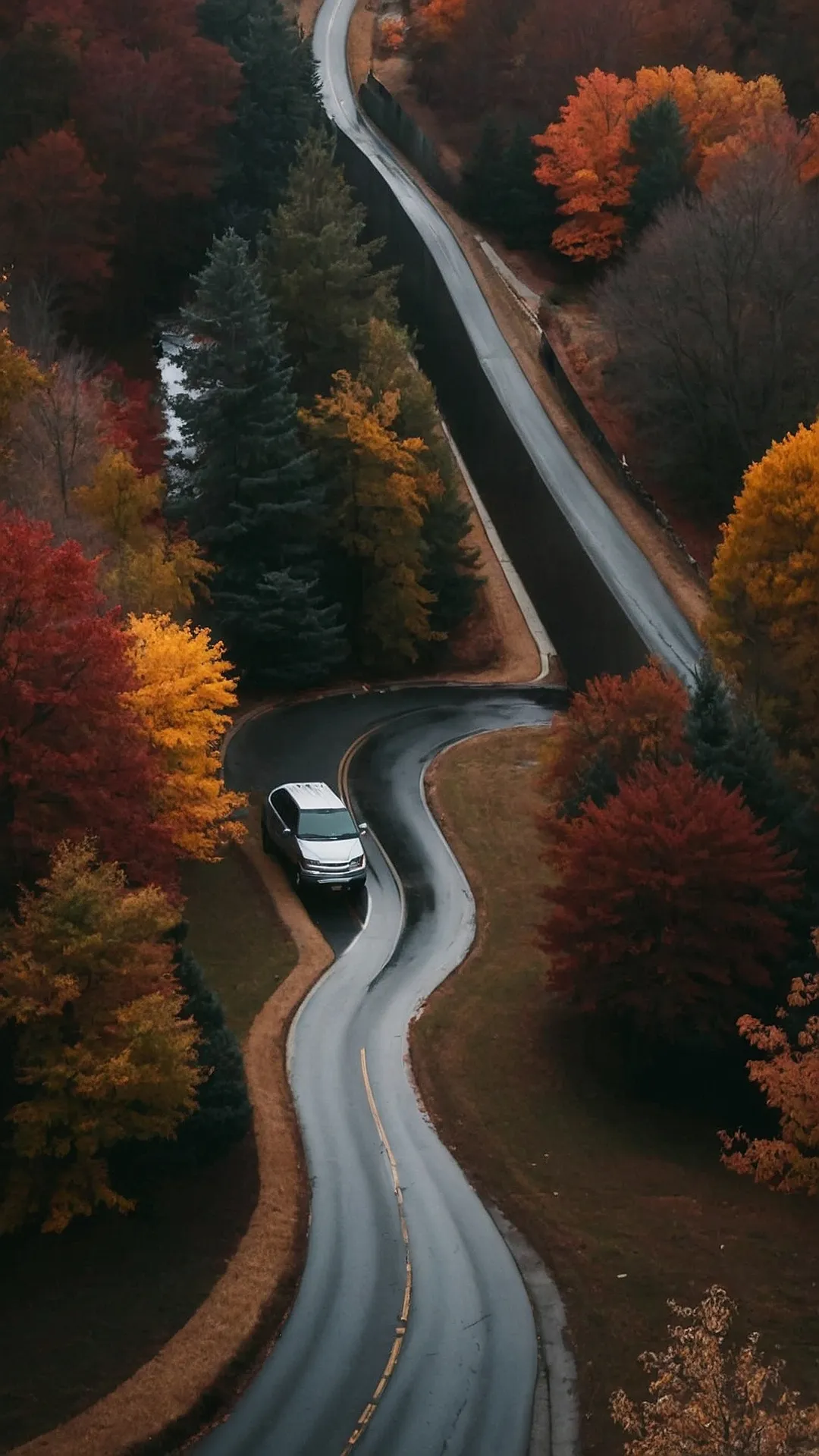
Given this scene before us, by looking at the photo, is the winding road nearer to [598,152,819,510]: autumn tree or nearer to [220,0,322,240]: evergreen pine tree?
[598,152,819,510]: autumn tree

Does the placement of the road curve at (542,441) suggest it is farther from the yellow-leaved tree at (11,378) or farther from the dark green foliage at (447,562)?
the yellow-leaved tree at (11,378)

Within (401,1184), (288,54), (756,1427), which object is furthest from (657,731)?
(288,54)

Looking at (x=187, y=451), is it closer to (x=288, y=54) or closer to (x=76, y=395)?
(x=76, y=395)

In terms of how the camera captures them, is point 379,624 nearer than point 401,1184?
No

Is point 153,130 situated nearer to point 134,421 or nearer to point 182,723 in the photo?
point 134,421

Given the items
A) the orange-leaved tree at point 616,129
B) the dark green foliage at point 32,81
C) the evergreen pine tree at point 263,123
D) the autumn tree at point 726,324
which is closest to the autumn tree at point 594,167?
the orange-leaved tree at point 616,129

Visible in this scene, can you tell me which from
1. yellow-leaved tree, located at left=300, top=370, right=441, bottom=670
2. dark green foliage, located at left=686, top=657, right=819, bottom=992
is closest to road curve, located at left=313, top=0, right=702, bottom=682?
yellow-leaved tree, located at left=300, top=370, right=441, bottom=670
